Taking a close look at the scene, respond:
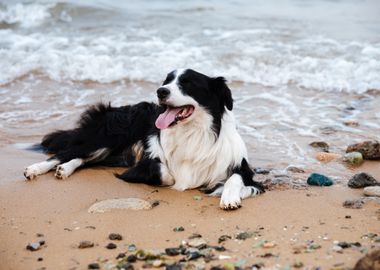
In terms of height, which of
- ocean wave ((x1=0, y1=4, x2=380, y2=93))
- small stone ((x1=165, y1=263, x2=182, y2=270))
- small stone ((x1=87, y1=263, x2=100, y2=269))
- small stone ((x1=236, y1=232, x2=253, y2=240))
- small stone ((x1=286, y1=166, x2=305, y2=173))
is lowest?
small stone ((x1=286, y1=166, x2=305, y2=173))

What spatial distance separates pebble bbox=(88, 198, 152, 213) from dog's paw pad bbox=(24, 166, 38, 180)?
3.44ft

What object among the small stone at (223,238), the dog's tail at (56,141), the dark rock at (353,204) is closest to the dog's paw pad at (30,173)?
the dog's tail at (56,141)

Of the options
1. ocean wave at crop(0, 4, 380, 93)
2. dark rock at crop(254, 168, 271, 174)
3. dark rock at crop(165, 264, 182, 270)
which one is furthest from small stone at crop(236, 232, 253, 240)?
ocean wave at crop(0, 4, 380, 93)

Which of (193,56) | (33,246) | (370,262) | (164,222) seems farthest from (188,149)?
(193,56)

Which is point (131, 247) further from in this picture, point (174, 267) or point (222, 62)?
point (222, 62)

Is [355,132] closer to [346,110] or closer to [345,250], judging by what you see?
[346,110]

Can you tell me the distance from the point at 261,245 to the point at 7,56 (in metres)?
9.10

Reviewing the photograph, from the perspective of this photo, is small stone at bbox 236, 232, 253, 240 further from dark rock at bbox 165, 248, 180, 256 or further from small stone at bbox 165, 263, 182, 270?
small stone at bbox 165, 263, 182, 270

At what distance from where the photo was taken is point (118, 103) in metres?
8.70

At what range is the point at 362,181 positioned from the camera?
5078 millimetres

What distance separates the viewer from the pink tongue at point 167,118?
5.07 meters

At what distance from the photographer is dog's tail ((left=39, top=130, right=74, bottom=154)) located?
20.7 feet

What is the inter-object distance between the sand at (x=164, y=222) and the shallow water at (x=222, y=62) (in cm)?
133

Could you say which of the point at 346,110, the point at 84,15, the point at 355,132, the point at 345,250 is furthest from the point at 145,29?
the point at 345,250
